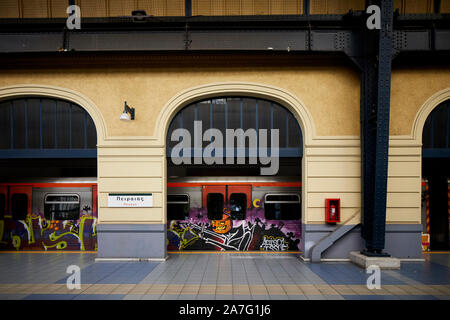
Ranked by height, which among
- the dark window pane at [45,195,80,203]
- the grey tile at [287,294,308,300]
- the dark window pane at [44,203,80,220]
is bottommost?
the grey tile at [287,294,308,300]

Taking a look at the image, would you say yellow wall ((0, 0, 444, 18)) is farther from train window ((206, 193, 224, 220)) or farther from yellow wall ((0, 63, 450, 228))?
train window ((206, 193, 224, 220))

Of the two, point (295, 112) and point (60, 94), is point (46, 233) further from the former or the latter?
point (295, 112)

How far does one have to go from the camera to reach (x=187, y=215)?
24.6ft

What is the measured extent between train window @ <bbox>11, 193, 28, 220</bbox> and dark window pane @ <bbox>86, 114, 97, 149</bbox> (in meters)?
2.97

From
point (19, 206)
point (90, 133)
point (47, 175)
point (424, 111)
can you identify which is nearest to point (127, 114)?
point (90, 133)

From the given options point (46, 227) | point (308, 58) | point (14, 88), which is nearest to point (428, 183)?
point (308, 58)

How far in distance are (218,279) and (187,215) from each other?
2.64 metres

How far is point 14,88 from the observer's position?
6.91 m

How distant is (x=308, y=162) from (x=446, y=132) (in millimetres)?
4472

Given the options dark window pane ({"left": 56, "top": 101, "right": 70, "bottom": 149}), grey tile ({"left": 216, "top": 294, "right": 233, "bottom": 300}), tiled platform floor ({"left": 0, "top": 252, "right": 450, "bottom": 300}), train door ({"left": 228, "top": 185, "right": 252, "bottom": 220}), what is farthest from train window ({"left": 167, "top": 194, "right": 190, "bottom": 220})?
dark window pane ({"left": 56, "top": 101, "right": 70, "bottom": 149})

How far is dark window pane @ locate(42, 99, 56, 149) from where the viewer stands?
715 centimetres

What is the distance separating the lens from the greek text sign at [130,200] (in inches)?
263

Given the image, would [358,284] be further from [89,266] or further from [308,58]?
[89,266]
